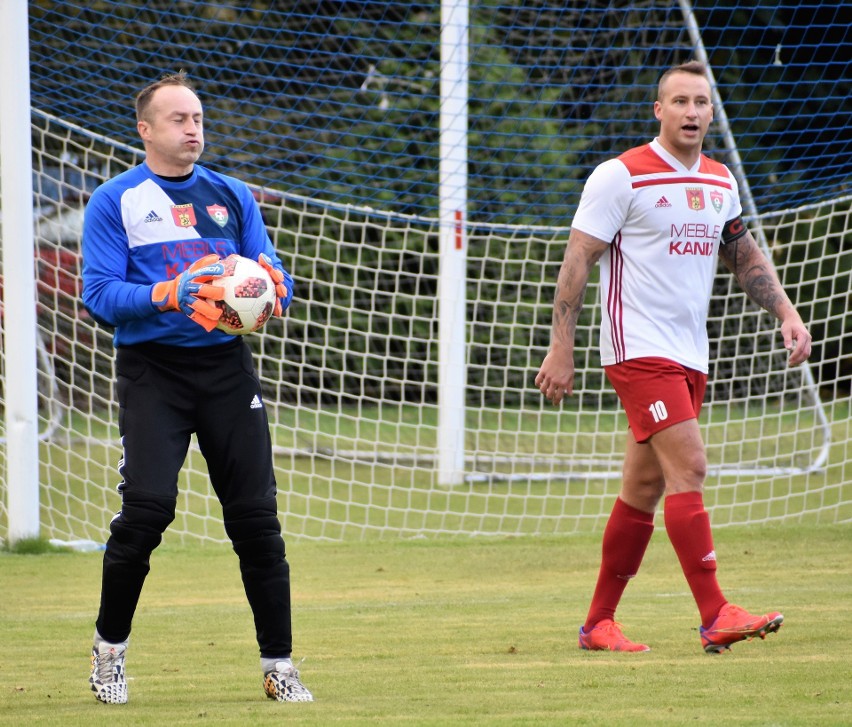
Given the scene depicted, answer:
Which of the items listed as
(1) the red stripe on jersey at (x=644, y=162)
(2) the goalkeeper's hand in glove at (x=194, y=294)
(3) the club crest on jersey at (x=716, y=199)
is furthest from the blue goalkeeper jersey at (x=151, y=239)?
(3) the club crest on jersey at (x=716, y=199)

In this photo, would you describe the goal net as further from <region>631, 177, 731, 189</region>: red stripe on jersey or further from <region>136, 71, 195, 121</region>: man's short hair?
<region>136, 71, 195, 121</region>: man's short hair

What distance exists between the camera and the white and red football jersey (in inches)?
186

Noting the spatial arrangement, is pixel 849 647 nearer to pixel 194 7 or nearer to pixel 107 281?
pixel 107 281

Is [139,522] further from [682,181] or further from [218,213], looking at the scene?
[682,181]

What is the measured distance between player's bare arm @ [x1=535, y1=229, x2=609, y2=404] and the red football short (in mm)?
202

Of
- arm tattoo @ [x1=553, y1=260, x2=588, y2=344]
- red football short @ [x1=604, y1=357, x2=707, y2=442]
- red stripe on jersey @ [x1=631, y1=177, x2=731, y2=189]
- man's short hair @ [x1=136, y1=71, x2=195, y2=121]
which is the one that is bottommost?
red football short @ [x1=604, y1=357, x2=707, y2=442]

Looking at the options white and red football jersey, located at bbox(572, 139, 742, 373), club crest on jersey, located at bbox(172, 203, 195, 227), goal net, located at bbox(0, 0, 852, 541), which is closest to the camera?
club crest on jersey, located at bbox(172, 203, 195, 227)

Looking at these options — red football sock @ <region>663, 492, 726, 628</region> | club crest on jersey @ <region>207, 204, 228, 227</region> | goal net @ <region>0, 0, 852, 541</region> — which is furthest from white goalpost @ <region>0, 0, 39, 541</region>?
red football sock @ <region>663, 492, 726, 628</region>

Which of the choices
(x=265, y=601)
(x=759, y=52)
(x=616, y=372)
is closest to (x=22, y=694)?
(x=265, y=601)

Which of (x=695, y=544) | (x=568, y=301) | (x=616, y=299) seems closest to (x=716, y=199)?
(x=616, y=299)

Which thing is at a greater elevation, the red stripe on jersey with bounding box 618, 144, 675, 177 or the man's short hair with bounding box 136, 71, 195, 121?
the man's short hair with bounding box 136, 71, 195, 121

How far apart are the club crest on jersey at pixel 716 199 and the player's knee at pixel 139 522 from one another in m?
2.23

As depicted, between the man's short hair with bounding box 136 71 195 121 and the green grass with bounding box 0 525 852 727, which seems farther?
the man's short hair with bounding box 136 71 195 121

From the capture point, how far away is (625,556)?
4902mm
